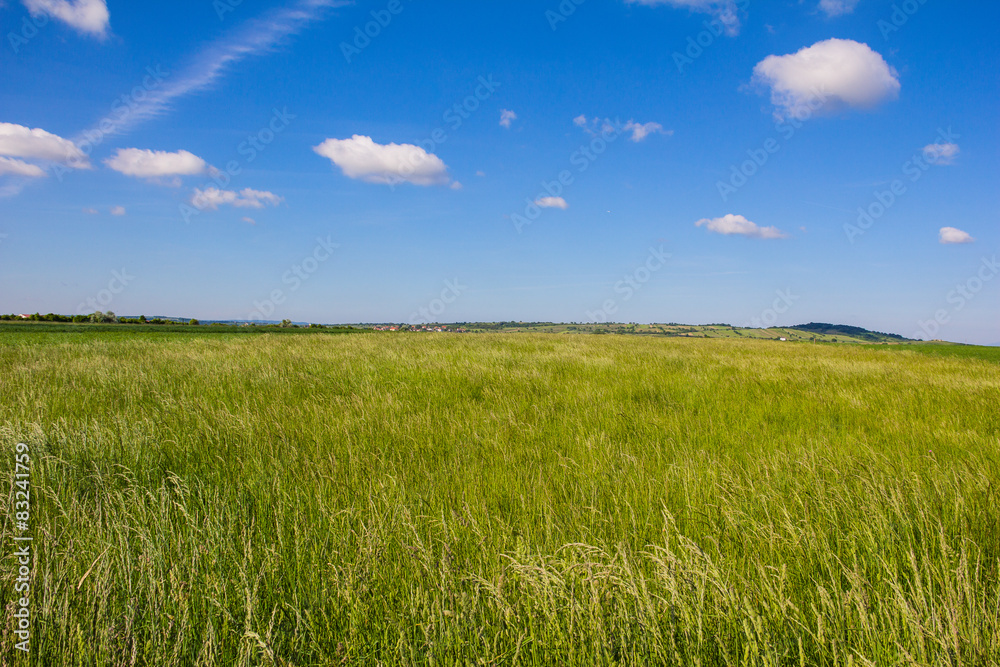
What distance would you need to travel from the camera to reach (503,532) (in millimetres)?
2316

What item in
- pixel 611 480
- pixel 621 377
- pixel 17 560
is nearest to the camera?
pixel 17 560

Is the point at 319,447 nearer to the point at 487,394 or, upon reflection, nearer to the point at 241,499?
the point at 241,499

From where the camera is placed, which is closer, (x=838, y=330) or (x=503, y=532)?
(x=503, y=532)

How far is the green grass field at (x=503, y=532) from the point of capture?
1.49m

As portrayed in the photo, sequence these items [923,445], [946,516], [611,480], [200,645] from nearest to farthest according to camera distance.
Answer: [200,645] < [946,516] < [611,480] < [923,445]

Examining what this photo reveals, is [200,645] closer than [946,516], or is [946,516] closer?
[200,645]

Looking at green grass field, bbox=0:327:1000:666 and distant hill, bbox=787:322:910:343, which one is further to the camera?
distant hill, bbox=787:322:910:343

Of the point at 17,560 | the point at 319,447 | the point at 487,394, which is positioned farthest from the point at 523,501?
the point at 487,394

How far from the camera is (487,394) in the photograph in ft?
19.7

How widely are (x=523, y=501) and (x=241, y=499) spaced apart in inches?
69.5

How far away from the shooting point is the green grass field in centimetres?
149

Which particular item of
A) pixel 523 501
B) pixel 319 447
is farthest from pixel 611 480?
pixel 319 447

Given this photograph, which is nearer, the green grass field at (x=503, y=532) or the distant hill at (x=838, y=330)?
the green grass field at (x=503, y=532)

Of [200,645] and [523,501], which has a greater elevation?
[523,501]
